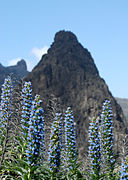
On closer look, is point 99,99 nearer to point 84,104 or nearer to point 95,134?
point 84,104

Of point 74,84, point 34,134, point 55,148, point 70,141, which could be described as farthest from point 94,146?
point 74,84

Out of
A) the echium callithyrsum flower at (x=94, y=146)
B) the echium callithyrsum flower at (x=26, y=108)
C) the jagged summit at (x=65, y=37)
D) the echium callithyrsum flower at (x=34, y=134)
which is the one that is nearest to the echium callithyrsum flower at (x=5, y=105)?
the echium callithyrsum flower at (x=26, y=108)

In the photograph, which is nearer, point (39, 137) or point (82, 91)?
point (39, 137)

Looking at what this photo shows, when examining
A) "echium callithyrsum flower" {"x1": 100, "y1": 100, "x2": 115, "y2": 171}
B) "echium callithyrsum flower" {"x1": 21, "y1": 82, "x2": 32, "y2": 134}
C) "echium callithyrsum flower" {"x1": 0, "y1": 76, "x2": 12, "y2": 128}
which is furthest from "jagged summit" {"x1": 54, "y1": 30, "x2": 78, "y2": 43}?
"echium callithyrsum flower" {"x1": 21, "y1": 82, "x2": 32, "y2": 134}

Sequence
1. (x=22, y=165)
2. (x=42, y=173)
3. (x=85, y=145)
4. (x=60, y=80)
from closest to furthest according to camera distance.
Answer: (x=22, y=165), (x=42, y=173), (x=85, y=145), (x=60, y=80)

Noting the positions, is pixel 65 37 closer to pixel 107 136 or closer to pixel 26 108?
pixel 107 136

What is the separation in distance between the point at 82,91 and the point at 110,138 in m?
86.1

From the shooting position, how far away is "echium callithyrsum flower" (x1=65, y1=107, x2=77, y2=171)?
29.2ft

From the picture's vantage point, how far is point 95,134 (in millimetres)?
8734

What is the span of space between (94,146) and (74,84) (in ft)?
297

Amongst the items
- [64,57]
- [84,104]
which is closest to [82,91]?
[84,104]

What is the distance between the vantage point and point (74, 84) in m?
99.1

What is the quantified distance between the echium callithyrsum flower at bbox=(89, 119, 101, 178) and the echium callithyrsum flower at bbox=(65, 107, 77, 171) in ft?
2.16

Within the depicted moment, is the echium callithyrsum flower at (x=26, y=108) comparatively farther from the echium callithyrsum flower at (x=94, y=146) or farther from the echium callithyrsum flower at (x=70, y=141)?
the echium callithyrsum flower at (x=94, y=146)
